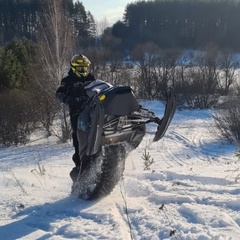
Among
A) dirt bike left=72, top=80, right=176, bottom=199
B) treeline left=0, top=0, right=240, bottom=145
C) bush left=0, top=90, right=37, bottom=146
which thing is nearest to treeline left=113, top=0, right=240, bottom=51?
treeline left=0, top=0, right=240, bottom=145

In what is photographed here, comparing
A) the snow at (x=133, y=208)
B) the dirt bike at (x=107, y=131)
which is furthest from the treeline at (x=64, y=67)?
the dirt bike at (x=107, y=131)

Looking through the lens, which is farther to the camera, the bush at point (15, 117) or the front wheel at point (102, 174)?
the bush at point (15, 117)

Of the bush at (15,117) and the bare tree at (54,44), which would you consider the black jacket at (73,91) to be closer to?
the bare tree at (54,44)

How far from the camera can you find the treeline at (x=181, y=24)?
5497cm

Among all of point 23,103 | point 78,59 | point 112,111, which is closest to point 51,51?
point 23,103

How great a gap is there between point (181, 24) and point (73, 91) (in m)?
A: 59.1

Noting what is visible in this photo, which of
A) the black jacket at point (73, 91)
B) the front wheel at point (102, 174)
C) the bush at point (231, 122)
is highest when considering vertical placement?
the black jacket at point (73, 91)

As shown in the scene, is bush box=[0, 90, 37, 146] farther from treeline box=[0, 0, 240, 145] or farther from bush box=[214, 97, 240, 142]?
bush box=[214, 97, 240, 142]

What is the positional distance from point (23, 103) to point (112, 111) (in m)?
14.5

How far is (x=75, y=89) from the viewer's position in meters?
4.79

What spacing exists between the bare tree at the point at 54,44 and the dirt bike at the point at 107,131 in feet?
38.6

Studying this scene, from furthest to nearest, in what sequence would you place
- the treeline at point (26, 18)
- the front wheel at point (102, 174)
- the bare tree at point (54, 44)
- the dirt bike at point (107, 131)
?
the treeline at point (26, 18) < the bare tree at point (54, 44) < the front wheel at point (102, 174) < the dirt bike at point (107, 131)

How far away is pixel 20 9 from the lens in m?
53.1

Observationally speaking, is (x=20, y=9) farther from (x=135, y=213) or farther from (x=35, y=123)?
(x=135, y=213)
